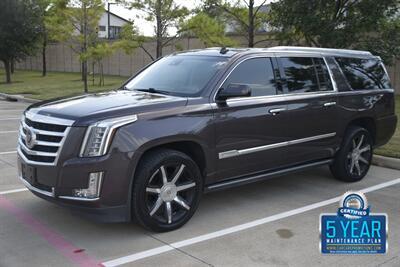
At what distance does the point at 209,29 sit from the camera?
56.4ft

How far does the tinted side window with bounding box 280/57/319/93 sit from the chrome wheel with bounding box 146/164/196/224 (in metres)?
1.90

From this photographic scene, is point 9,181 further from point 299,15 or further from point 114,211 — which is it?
point 299,15

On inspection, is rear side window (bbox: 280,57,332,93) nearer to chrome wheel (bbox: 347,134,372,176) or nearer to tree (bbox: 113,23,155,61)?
chrome wheel (bbox: 347,134,372,176)

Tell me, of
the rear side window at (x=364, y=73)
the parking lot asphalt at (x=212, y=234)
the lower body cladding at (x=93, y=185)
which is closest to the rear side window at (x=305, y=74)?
the rear side window at (x=364, y=73)

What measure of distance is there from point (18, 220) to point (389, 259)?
3.71 meters

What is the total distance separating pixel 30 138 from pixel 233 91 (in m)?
2.08

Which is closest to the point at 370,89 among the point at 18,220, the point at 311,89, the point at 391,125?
the point at 391,125

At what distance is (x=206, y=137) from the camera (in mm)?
5109

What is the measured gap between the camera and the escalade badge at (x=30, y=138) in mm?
4730

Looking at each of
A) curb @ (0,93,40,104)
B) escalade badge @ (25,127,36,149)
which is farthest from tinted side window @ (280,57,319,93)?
curb @ (0,93,40,104)

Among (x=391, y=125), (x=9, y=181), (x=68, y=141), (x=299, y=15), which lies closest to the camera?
(x=68, y=141)

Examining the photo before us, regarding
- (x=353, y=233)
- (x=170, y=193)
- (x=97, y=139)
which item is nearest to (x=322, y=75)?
(x=353, y=233)

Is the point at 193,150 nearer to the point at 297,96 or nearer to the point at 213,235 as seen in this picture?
the point at 213,235

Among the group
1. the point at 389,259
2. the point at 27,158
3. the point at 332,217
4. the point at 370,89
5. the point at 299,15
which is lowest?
the point at 389,259
